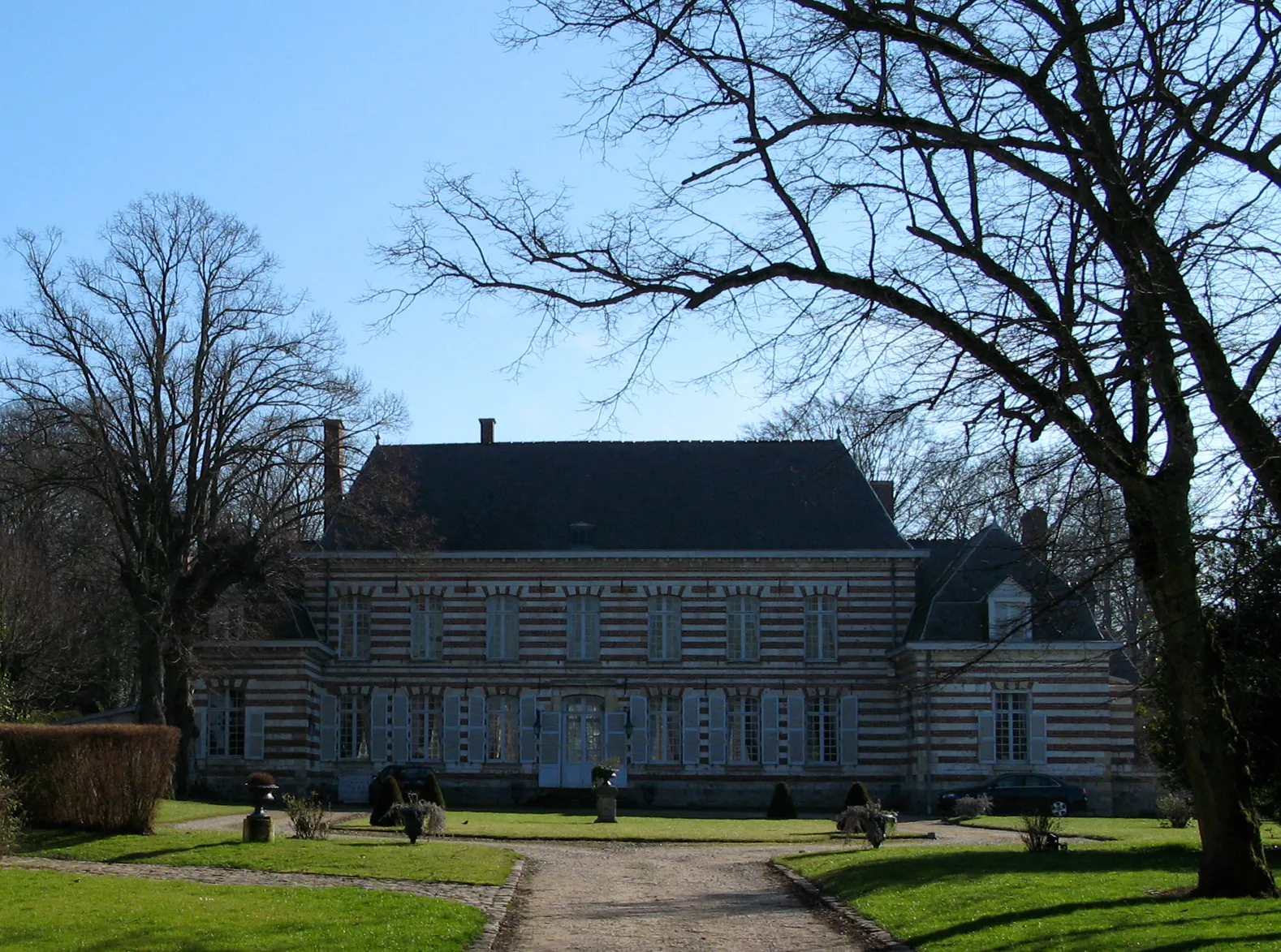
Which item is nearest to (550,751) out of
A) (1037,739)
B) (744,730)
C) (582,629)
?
(582,629)

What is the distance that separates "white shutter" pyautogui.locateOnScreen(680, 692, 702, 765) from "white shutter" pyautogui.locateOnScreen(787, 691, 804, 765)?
2230mm

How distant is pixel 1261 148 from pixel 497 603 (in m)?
28.0

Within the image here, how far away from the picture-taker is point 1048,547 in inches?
429

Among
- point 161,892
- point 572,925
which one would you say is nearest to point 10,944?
point 161,892

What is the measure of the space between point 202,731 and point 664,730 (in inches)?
446

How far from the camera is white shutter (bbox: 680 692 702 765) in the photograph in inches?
1403

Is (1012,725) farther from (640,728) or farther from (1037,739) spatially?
(640,728)

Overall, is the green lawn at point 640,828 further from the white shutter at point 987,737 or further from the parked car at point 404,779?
the white shutter at point 987,737

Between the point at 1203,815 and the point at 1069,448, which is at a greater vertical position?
the point at 1069,448

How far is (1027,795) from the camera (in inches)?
1259

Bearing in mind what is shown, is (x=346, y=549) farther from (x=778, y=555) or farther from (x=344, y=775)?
(x=778, y=555)

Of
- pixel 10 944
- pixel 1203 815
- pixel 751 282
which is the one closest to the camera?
pixel 10 944

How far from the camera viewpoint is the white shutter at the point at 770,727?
35.5m

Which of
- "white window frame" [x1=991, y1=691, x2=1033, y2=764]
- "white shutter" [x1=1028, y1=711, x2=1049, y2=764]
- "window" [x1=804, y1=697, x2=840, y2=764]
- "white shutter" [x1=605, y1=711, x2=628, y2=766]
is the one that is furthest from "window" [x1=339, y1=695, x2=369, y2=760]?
"white shutter" [x1=1028, y1=711, x2=1049, y2=764]
